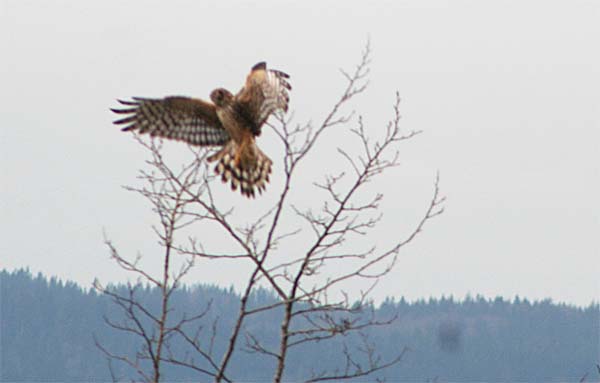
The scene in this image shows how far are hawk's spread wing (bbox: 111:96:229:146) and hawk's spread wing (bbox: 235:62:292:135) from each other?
48 cm

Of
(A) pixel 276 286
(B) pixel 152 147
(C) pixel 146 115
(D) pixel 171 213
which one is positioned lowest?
(A) pixel 276 286

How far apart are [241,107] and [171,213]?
4.51ft

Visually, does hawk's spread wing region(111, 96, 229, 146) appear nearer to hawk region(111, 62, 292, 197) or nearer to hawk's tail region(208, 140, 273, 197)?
hawk region(111, 62, 292, 197)

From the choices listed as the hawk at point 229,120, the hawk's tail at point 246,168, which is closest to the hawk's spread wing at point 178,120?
the hawk at point 229,120

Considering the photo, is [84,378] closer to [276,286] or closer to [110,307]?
[110,307]

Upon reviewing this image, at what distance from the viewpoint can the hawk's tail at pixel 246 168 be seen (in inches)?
356

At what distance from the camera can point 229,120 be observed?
9492mm

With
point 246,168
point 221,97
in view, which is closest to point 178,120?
point 221,97

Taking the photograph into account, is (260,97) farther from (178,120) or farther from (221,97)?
(178,120)

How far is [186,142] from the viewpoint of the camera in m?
9.91

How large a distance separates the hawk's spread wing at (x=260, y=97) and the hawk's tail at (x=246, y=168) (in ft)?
0.73

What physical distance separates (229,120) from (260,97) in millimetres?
315

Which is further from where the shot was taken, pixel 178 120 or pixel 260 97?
pixel 178 120

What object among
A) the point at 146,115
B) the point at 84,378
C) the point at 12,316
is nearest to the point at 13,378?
the point at 84,378
